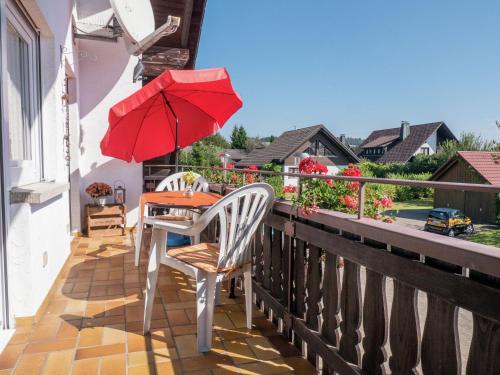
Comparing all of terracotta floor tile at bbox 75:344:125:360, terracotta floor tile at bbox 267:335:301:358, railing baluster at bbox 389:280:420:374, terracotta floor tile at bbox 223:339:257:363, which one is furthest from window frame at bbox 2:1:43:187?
railing baluster at bbox 389:280:420:374

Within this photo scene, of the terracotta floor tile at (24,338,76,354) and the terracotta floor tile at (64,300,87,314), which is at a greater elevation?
the terracotta floor tile at (64,300,87,314)

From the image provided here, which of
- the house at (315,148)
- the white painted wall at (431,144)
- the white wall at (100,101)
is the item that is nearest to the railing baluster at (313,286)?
the white wall at (100,101)

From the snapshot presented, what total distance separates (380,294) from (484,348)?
0.42m

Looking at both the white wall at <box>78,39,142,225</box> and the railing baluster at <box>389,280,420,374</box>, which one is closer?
the railing baluster at <box>389,280,420,374</box>

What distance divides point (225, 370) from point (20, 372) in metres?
0.99

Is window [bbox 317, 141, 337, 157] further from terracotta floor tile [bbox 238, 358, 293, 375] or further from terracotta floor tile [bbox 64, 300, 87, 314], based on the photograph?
terracotta floor tile [bbox 238, 358, 293, 375]

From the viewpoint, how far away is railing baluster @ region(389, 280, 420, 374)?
47.6 inches

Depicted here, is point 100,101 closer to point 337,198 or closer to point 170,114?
point 170,114

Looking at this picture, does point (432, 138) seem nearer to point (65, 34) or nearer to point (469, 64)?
point (469, 64)

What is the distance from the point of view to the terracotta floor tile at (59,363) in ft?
5.73

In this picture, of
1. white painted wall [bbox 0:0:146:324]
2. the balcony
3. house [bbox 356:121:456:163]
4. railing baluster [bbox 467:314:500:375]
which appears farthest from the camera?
house [bbox 356:121:456:163]

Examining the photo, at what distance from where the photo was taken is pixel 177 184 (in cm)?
383

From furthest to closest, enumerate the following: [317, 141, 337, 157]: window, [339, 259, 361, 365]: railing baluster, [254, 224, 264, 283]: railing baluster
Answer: [317, 141, 337, 157]: window
[254, 224, 264, 283]: railing baluster
[339, 259, 361, 365]: railing baluster

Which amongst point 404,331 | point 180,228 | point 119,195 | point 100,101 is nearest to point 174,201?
point 180,228
